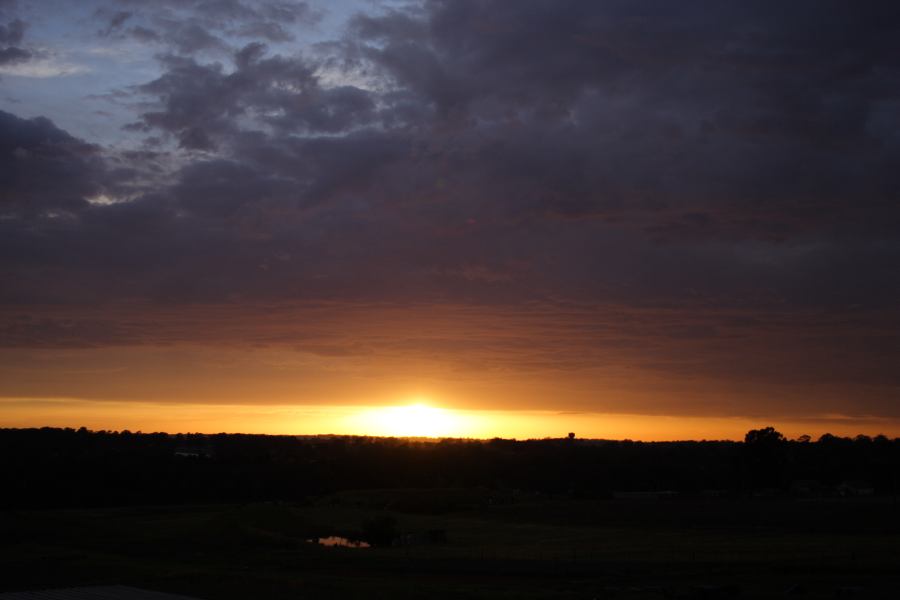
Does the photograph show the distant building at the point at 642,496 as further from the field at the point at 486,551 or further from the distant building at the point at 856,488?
the distant building at the point at 856,488

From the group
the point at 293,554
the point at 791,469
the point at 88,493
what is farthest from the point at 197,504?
the point at 791,469

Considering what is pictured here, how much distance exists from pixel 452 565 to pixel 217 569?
1367cm

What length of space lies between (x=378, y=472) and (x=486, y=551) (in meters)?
101

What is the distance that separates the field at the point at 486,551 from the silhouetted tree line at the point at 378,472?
20739 mm

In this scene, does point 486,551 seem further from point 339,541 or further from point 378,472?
point 378,472

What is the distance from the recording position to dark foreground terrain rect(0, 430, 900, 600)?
44.2 meters

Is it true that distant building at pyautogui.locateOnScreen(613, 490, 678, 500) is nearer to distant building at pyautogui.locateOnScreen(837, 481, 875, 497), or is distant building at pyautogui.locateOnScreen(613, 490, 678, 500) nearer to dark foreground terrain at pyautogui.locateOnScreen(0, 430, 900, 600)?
dark foreground terrain at pyautogui.locateOnScreen(0, 430, 900, 600)

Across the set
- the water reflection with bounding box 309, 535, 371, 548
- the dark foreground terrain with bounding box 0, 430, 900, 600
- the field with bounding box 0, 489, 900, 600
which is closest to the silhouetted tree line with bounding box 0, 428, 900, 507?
the dark foreground terrain with bounding box 0, 430, 900, 600

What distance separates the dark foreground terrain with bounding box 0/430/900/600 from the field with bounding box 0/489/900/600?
0.69 feet

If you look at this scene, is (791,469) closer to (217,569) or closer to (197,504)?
(197,504)

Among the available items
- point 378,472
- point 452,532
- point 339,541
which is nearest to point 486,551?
point 452,532

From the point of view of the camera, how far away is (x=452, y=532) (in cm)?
8469

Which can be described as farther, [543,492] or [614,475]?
[614,475]

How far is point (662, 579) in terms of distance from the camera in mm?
44406
